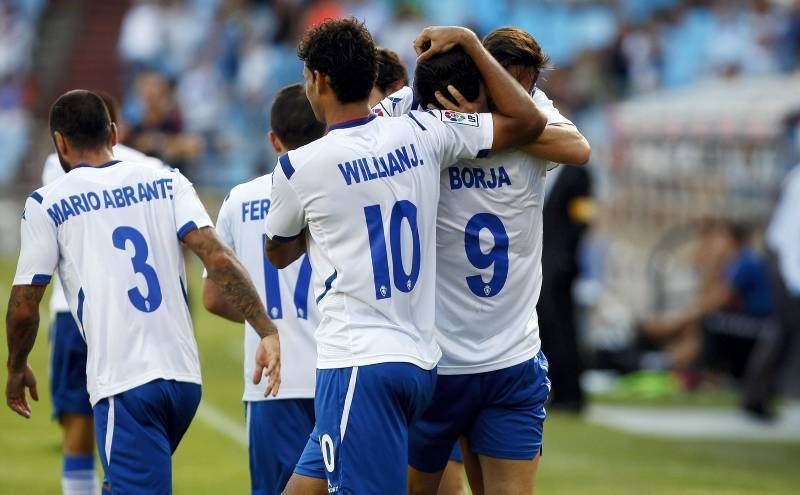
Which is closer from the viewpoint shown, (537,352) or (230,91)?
(537,352)

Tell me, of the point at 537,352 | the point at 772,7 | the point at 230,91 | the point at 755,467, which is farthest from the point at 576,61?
the point at 537,352

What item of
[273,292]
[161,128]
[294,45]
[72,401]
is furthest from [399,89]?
[294,45]

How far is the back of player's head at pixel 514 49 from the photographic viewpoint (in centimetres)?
541

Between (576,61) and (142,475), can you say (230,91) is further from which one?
(142,475)

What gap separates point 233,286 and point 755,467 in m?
6.14

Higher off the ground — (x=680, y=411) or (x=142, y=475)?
(x=142, y=475)

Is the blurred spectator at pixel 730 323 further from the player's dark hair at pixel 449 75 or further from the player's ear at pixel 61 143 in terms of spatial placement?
the player's ear at pixel 61 143

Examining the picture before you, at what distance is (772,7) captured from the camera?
2236 cm

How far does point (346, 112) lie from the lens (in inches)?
199

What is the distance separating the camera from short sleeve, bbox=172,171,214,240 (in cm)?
571

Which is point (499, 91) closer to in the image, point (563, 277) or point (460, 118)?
point (460, 118)

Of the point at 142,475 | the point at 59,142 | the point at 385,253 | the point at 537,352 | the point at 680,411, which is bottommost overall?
the point at 680,411

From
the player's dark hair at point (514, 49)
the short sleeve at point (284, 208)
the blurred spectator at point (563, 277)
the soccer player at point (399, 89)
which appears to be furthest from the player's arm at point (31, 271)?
the blurred spectator at point (563, 277)

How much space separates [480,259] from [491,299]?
6.1 inches
